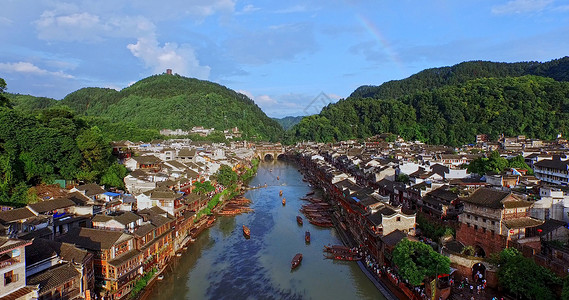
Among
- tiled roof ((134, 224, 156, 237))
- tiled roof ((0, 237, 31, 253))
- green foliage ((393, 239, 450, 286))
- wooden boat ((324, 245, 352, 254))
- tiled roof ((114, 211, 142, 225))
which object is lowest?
wooden boat ((324, 245, 352, 254))

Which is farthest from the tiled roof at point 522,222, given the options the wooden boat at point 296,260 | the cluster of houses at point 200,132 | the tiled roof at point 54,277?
Answer: the cluster of houses at point 200,132

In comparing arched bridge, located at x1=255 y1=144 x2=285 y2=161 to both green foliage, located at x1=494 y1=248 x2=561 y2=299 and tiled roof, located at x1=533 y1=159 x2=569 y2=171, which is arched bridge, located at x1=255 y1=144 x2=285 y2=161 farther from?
green foliage, located at x1=494 y1=248 x2=561 y2=299

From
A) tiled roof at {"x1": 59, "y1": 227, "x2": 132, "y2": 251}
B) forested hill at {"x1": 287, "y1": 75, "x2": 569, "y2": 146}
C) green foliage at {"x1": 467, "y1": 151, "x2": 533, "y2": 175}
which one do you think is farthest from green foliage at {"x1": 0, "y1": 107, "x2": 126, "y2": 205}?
forested hill at {"x1": 287, "y1": 75, "x2": 569, "y2": 146}

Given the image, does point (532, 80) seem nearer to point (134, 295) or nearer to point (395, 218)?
point (395, 218)

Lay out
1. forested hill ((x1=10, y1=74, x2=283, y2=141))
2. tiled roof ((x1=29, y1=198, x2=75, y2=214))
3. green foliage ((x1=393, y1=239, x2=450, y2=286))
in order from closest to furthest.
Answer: green foliage ((x1=393, y1=239, x2=450, y2=286))
tiled roof ((x1=29, y1=198, x2=75, y2=214))
forested hill ((x1=10, y1=74, x2=283, y2=141))

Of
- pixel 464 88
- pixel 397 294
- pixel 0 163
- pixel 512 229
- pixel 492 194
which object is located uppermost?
pixel 464 88

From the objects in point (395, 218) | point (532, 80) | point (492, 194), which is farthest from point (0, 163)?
point (532, 80)

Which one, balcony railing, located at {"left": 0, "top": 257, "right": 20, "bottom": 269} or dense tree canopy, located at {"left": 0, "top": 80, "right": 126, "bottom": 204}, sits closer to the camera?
balcony railing, located at {"left": 0, "top": 257, "right": 20, "bottom": 269}

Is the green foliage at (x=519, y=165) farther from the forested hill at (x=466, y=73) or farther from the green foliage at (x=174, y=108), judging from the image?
the forested hill at (x=466, y=73)

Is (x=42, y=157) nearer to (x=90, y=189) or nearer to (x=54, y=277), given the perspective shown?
(x=90, y=189)
